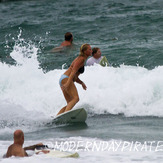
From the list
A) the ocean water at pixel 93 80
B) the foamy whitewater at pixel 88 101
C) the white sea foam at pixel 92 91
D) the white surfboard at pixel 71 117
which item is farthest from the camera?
the white sea foam at pixel 92 91

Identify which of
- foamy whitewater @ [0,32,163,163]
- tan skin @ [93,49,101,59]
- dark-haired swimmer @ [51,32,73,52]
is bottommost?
foamy whitewater @ [0,32,163,163]

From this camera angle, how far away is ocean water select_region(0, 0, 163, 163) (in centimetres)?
778

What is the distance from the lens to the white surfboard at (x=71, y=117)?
9.41 metres

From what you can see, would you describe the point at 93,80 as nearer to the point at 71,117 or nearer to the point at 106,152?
the point at 71,117

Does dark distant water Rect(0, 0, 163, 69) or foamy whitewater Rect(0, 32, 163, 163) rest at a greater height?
dark distant water Rect(0, 0, 163, 69)

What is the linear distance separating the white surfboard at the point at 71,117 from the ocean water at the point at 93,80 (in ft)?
0.49

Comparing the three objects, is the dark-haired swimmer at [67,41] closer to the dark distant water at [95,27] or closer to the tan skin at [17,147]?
the dark distant water at [95,27]

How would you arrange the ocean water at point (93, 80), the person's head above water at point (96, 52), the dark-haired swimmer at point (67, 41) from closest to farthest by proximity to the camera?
the ocean water at point (93, 80), the person's head above water at point (96, 52), the dark-haired swimmer at point (67, 41)

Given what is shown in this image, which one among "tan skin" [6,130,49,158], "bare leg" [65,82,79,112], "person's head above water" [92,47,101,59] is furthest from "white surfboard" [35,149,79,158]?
"person's head above water" [92,47,101,59]

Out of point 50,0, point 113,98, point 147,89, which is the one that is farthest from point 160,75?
point 50,0

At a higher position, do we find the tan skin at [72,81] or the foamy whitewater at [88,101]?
the tan skin at [72,81]

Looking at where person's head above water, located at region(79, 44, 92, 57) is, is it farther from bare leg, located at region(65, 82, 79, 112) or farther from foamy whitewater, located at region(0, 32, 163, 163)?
foamy whitewater, located at region(0, 32, 163, 163)

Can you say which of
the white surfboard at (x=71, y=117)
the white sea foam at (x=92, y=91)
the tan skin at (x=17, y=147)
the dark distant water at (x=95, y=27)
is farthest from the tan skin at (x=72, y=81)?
the dark distant water at (x=95, y=27)

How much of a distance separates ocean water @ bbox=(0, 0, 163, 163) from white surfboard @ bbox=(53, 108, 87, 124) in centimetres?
15
